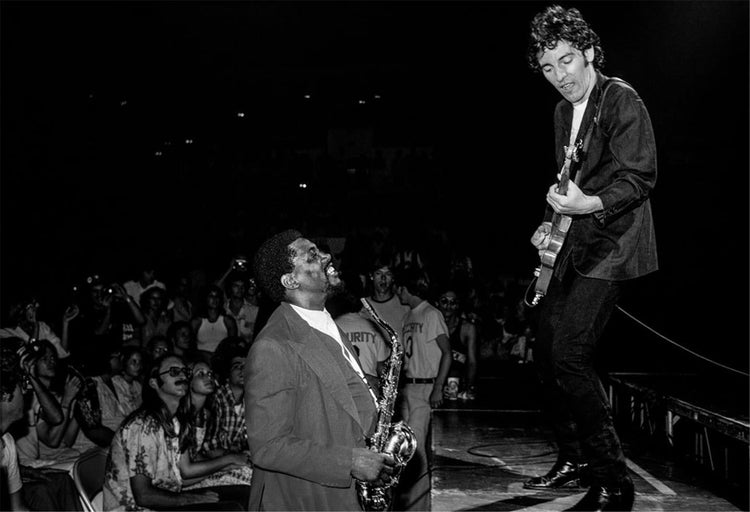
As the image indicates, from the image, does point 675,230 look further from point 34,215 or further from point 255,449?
point 255,449

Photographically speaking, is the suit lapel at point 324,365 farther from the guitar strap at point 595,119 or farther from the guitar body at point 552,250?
the guitar strap at point 595,119

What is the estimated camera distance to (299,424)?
2.90 meters

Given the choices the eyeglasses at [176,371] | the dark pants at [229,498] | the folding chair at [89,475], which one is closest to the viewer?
the folding chair at [89,475]

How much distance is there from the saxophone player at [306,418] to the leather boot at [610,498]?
0.92 metres

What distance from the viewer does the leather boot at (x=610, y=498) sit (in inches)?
128

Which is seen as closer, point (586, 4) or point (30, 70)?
point (586, 4)

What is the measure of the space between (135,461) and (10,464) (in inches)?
36.5

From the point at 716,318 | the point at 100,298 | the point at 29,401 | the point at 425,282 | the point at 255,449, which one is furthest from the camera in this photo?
the point at 716,318

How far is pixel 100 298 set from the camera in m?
10.4

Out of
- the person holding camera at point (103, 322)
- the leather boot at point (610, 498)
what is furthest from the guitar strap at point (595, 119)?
the person holding camera at point (103, 322)

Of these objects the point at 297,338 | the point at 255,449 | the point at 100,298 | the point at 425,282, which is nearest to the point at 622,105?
the point at 297,338

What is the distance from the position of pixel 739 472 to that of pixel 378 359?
3.81 m

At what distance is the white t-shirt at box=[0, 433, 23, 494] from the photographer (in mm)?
4125

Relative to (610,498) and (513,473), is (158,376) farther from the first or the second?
(610,498)
